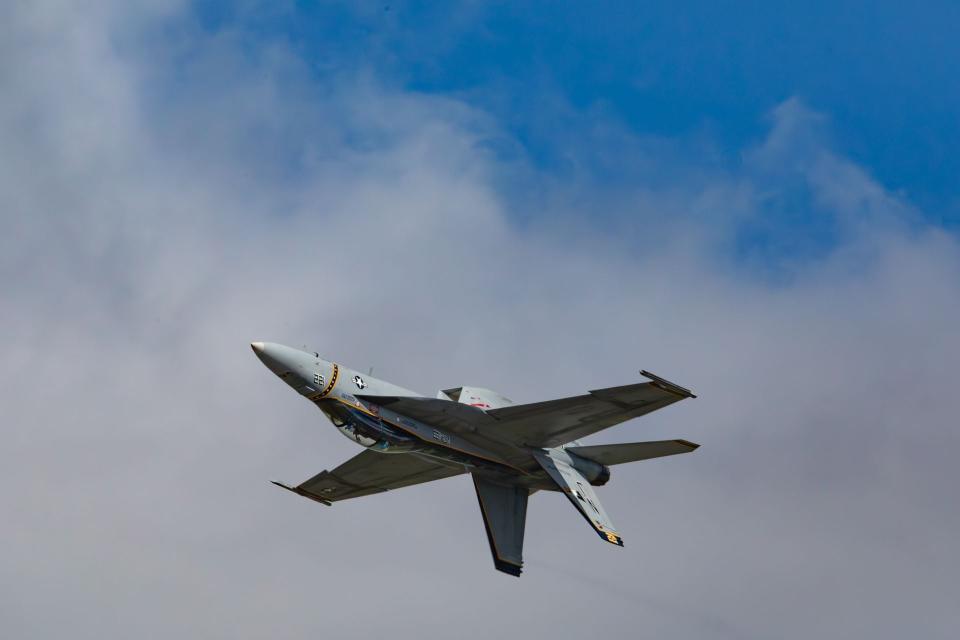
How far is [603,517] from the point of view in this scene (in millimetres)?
64750

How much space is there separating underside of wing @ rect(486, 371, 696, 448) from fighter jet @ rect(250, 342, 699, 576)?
0.15ft

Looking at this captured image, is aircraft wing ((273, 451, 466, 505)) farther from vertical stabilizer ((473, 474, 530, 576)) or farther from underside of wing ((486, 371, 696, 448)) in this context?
underside of wing ((486, 371, 696, 448))

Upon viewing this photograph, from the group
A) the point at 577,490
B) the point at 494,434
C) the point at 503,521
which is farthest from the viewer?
the point at 503,521

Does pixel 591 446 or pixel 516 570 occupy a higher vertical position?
pixel 591 446

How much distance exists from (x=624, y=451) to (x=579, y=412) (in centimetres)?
647

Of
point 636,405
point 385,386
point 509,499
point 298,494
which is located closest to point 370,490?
point 298,494

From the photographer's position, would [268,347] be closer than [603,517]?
Yes

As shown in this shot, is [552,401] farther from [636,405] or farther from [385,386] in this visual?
[385,386]

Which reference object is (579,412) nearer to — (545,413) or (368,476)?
(545,413)

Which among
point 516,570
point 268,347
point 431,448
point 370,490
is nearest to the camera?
point 268,347

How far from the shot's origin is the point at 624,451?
6631 centimetres

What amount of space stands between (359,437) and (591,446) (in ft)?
39.5

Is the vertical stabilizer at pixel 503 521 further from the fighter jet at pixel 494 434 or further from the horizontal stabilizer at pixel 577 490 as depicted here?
the horizontal stabilizer at pixel 577 490

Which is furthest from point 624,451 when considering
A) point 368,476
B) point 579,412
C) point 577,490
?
point 368,476
